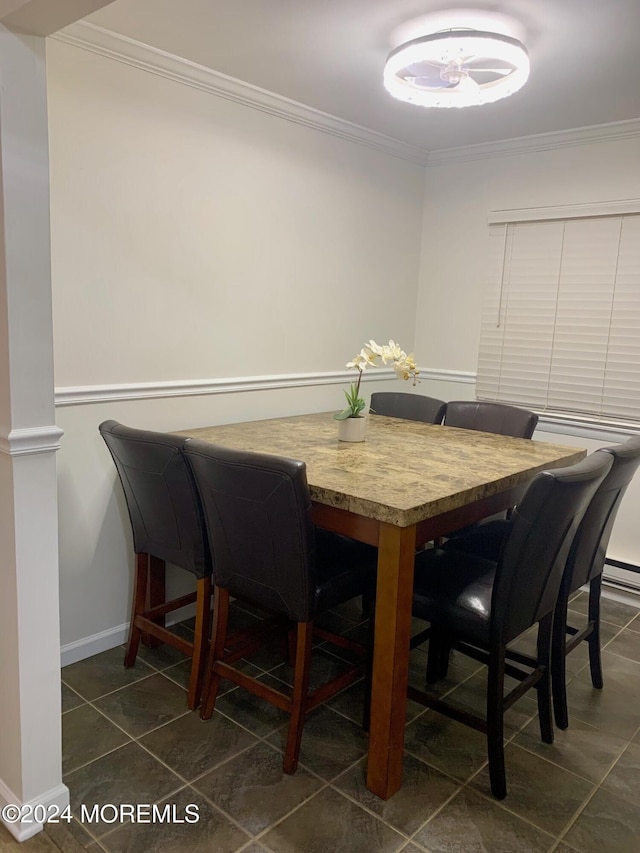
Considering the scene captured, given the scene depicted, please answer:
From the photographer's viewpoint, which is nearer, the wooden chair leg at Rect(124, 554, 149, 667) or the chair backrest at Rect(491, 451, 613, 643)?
the chair backrest at Rect(491, 451, 613, 643)

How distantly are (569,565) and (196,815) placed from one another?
1333 mm

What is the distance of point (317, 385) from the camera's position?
3393 millimetres

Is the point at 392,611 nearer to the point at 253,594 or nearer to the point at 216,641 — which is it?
the point at 253,594

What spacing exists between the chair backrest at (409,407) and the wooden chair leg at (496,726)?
5.26 feet

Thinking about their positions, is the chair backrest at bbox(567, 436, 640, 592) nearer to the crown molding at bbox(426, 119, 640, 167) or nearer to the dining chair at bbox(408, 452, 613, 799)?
the dining chair at bbox(408, 452, 613, 799)

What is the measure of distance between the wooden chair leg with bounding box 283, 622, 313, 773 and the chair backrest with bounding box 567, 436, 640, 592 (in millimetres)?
880

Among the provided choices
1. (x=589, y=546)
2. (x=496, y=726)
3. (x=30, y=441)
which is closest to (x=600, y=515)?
(x=589, y=546)

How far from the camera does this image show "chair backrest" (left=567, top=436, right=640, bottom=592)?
6.45 ft

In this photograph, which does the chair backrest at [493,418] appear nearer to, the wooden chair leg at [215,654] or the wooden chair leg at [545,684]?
the wooden chair leg at [545,684]

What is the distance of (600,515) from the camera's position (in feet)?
6.84


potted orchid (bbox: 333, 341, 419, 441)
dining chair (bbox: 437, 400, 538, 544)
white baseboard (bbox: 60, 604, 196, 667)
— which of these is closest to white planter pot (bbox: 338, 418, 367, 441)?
potted orchid (bbox: 333, 341, 419, 441)

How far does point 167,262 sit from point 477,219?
6.50ft

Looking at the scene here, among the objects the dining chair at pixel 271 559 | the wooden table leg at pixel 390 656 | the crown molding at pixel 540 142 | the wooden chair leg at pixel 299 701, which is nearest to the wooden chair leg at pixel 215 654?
the dining chair at pixel 271 559

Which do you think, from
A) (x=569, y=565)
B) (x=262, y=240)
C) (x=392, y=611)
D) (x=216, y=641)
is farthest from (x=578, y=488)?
(x=262, y=240)
